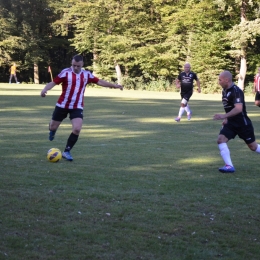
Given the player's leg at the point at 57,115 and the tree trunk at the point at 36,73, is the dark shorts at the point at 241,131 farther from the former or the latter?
the tree trunk at the point at 36,73

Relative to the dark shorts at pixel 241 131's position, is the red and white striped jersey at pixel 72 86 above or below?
above

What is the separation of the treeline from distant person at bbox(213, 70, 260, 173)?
1538 inches

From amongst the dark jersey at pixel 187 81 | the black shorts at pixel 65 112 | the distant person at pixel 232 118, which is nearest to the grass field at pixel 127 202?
the distant person at pixel 232 118

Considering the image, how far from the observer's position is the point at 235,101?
8.59 metres

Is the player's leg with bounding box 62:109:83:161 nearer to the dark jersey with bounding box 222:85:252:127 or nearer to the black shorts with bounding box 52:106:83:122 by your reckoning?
the black shorts with bounding box 52:106:83:122

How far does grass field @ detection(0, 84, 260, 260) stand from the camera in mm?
4801

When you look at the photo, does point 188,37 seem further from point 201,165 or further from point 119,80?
point 201,165

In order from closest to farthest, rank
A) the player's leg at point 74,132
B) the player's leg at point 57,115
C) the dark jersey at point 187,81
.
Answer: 1. the player's leg at point 74,132
2. the player's leg at point 57,115
3. the dark jersey at point 187,81

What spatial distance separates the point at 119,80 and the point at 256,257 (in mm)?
52847

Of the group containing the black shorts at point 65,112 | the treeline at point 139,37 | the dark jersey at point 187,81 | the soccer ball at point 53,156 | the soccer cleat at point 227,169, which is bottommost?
the soccer cleat at point 227,169

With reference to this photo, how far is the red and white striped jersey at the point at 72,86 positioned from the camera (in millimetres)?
9930

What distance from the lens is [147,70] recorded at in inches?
2295

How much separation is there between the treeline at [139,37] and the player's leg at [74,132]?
127 ft

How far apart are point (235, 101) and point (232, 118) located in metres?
0.44
